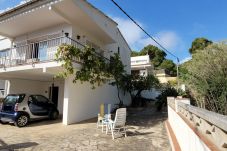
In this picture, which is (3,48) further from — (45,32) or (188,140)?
(188,140)

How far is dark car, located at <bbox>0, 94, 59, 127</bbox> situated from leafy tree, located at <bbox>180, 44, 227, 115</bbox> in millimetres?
8735

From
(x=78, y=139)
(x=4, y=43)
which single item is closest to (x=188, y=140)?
(x=78, y=139)

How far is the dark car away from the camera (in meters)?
10.6

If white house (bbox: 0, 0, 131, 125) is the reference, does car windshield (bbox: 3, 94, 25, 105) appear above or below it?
below

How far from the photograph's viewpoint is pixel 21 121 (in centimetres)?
1066

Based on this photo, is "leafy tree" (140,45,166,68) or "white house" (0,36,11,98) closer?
"white house" (0,36,11,98)

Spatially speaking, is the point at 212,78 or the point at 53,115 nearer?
the point at 212,78

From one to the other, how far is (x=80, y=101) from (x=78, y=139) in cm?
437

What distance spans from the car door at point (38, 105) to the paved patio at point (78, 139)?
4.27ft

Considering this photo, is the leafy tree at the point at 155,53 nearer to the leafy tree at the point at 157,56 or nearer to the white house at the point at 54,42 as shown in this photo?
the leafy tree at the point at 157,56

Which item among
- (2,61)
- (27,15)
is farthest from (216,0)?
(2,61)

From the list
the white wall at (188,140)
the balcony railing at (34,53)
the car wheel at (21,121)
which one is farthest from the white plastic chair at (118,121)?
the balcony railing at (34,53)

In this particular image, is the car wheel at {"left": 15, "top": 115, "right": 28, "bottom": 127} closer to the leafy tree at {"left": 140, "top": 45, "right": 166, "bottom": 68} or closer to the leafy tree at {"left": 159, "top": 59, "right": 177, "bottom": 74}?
the leafy tree at {"left": 159, "top": 59, "right": 177, "bottom": 74}

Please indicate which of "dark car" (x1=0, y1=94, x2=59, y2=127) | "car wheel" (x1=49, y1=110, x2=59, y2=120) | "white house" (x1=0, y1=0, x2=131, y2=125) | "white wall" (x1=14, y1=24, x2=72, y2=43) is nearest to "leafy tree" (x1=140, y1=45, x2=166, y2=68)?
"white house" (x1=0, y1=0, x2=131, y2=125)
